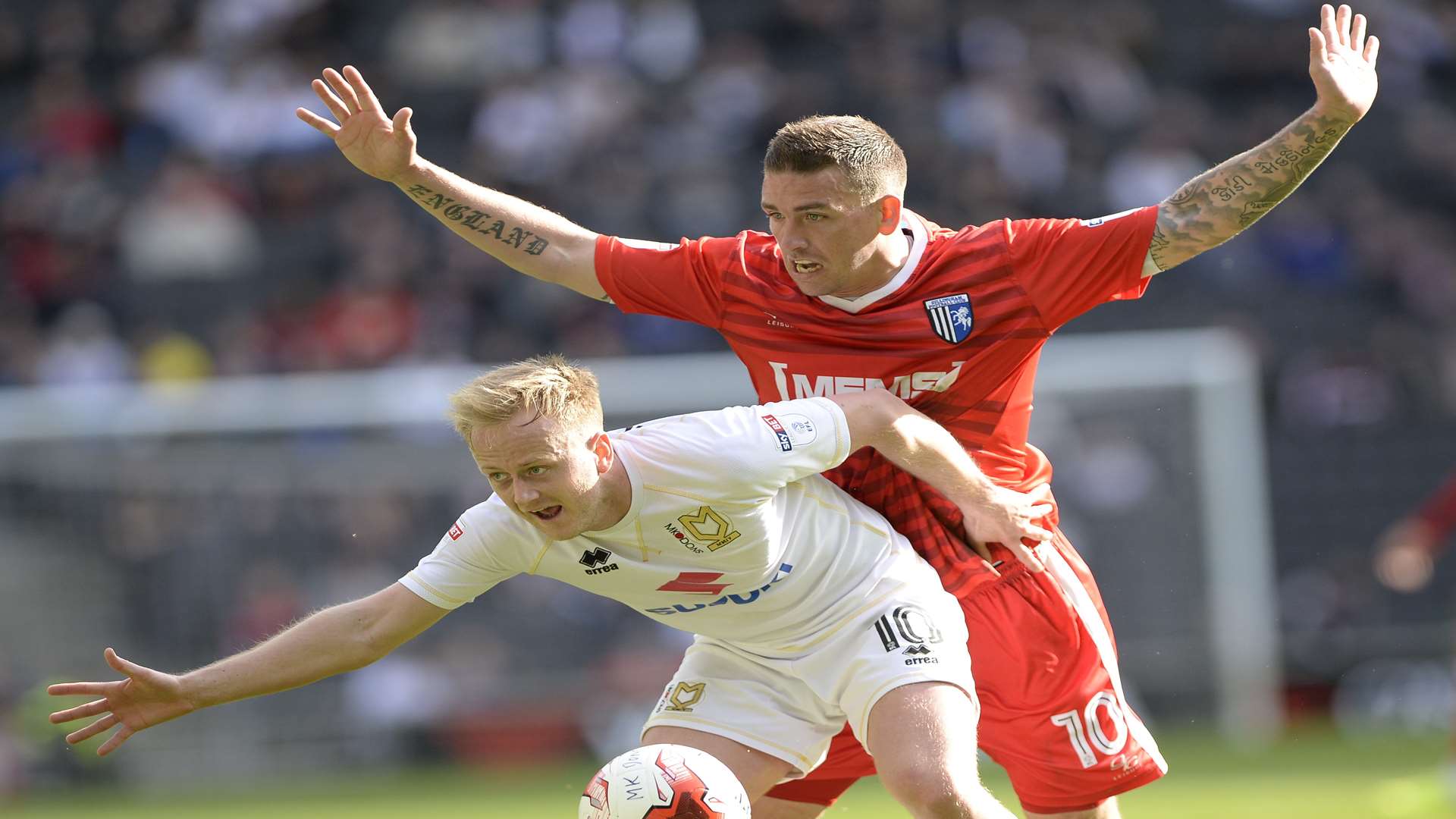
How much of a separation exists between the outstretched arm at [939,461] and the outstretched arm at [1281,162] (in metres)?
0.92

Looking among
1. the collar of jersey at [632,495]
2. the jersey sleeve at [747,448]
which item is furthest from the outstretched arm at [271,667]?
the jersey sleeve at [747,448]

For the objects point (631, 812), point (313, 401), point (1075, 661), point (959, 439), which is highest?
point (313, 401)

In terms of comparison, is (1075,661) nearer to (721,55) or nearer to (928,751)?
(928,751)

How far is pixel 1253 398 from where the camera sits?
15773mm

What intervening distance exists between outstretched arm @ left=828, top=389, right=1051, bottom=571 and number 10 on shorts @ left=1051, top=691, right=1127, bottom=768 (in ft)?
1.82

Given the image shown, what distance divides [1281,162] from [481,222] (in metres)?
2.65

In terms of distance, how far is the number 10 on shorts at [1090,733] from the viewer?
6.03 metres

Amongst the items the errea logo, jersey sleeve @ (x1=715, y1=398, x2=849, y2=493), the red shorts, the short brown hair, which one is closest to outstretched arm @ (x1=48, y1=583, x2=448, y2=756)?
the errea logo

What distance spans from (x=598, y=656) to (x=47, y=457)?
4663 millimetres

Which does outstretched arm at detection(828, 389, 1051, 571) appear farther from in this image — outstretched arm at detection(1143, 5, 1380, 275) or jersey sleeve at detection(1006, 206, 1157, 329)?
outstretched arm at detection(1143, 5, 1380, 275)

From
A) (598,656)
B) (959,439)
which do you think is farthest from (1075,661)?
(598,656)

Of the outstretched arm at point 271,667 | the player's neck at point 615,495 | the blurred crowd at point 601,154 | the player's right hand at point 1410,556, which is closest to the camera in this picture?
the player's neck at point 615,495

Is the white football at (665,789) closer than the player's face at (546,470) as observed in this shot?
No

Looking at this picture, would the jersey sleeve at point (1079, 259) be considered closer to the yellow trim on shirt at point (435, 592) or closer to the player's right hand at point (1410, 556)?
the yellow trim on shirt at point (435, 592)
